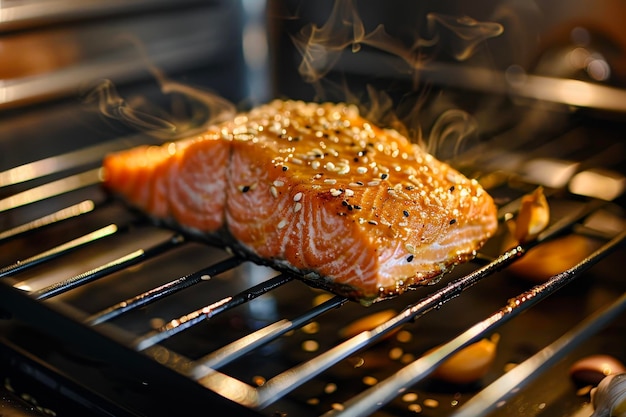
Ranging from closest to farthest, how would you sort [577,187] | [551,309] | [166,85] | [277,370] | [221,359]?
1. [221,359]
2. [277,370]
3. [551,309]
4. [577,187]
5. [166,85]

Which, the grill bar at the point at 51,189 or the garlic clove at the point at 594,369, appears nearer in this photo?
the garlic clove at the point at 594,369

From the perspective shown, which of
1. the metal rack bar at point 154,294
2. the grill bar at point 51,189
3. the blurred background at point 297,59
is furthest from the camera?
the blurred background at point 297,59

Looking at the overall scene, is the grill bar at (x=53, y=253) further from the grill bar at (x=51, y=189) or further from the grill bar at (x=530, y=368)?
the grill bar at (x=530, y=368)

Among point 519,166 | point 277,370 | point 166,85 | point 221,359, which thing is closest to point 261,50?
point 166,85

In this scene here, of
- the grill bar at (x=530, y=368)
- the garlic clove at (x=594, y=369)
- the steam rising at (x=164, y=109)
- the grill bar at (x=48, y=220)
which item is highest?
the steam rising at (x=164, y=109)

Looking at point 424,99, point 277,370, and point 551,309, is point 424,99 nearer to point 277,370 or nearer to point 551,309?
point 551,309

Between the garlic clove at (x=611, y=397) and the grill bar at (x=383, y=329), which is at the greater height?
the grill bar at (x=383, y=329)

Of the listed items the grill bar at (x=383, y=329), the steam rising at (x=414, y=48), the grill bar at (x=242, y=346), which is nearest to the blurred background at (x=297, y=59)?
the steam rising at (x=414, y=48)
